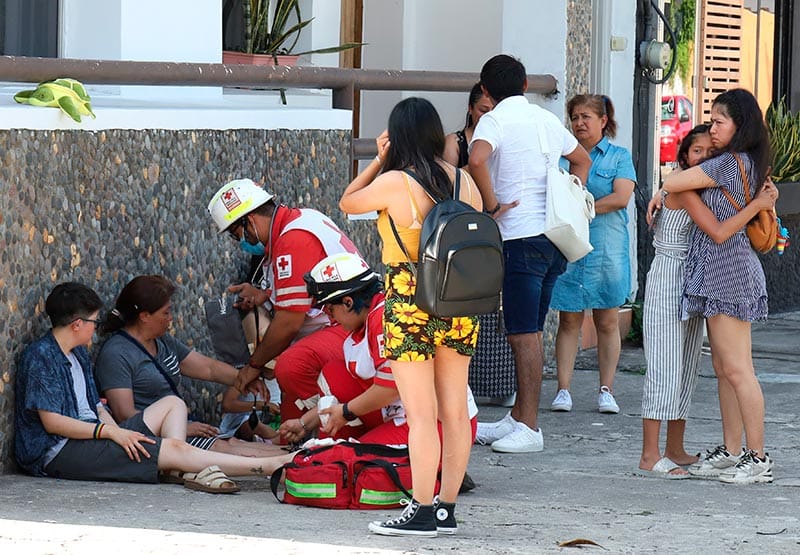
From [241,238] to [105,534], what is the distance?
2.31 m

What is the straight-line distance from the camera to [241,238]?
7.17 m

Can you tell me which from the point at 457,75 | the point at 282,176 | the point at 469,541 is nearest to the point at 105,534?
the point at 469,541

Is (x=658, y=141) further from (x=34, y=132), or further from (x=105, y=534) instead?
(x=105, y=534)

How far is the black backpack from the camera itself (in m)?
5.23

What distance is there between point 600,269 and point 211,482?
10.7ft

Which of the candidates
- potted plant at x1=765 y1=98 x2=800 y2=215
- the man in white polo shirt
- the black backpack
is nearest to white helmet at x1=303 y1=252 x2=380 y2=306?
the black backpack

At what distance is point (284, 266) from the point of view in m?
6.98

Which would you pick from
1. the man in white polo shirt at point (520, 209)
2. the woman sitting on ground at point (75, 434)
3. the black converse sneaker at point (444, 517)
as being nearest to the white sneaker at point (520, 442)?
the man in white polo shirt at point (520, 209)

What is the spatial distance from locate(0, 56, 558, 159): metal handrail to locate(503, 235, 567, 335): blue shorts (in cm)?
157

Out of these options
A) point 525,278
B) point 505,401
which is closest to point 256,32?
point 505,401

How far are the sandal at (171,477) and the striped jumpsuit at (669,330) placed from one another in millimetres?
2027

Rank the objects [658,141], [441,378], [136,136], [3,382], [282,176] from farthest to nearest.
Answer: [658,141] → [282,176] → [136,136] → [3,382] → [441,378]

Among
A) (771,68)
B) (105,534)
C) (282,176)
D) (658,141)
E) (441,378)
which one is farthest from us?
(771,68)

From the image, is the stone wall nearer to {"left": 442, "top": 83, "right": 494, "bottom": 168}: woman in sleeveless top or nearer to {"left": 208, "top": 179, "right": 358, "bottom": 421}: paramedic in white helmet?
{"left": 442, "top": 83, "right": 494, "bottom": 168}: woman in sleeveless top
